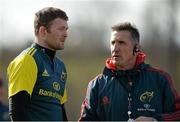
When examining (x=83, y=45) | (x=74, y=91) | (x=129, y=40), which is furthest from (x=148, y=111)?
(x=83, y=45)

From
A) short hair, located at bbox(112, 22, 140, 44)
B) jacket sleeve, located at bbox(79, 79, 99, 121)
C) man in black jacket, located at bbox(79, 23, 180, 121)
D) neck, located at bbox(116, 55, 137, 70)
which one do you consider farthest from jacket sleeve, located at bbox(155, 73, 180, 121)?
jacket sleeve, located at bbox(79, 79, 99, 121)

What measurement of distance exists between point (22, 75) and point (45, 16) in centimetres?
73

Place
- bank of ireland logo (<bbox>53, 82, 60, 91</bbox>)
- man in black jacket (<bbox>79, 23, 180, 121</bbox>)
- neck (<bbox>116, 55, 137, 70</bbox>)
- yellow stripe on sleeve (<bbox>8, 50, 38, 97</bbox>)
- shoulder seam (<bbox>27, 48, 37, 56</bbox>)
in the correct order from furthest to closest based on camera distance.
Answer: neck (<bbox>116, 55, 137, 70</bbox>)
man in black jacket (<bbox>79, 23, 180, 121</bbox>)
bank of ireland logo (<bbox>53, 82, 60, 91</bbox>)
shoulder seam (<bbox>27, 48, 37, 56</bbox>)
yellow stripe on sleeve (<bbox>8, 50, 38, 97</bbox>)

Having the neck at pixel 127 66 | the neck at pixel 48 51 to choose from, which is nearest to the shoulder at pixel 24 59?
the neck at pixel 48 51

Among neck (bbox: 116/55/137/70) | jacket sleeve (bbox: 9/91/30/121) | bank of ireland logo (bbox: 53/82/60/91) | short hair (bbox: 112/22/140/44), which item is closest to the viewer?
jacket sleeve (bbox: 9/91/30/121)

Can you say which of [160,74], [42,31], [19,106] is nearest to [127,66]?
[160,74]

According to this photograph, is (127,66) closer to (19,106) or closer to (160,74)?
(160,74)

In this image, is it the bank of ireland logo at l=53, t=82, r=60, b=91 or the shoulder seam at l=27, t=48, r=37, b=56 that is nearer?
the shoulder seam at l=27, t=48, r=37, b=56

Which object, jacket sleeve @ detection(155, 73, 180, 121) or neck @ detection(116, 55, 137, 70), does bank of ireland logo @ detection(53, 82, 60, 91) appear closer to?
neck @ detection(116, 55, 137, 70)

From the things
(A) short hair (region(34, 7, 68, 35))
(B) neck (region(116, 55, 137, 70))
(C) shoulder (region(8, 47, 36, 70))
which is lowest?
(B) neck (region(116, 55, 137, 70))

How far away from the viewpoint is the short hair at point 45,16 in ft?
26.3

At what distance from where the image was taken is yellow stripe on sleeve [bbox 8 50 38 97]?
25.0ft

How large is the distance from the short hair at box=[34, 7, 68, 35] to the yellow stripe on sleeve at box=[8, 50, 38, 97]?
44cm

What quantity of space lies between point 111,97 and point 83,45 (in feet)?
79.0
